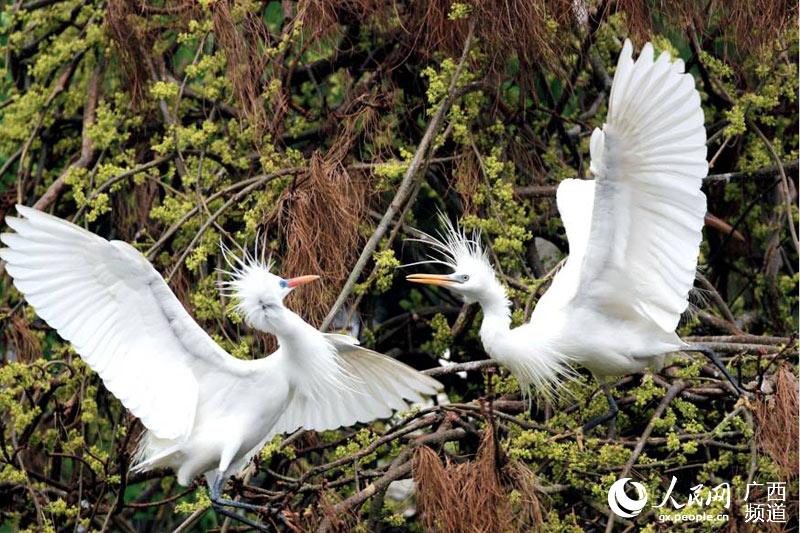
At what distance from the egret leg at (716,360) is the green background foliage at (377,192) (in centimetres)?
5

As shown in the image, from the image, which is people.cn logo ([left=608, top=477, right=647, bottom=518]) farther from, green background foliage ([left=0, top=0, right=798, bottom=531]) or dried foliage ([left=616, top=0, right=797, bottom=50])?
dried foliage ([left=616, top=0, right=797, bottom=50])

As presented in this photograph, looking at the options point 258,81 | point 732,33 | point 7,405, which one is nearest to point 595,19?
point 732,33

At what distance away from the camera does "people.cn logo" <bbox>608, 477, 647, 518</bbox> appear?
318 cm

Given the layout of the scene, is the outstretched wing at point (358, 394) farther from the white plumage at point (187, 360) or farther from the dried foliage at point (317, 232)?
the dried foliage at point (317, 232)

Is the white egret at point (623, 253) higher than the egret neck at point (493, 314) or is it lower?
higher

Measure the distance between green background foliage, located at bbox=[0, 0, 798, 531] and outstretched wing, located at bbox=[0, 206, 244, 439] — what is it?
190mm

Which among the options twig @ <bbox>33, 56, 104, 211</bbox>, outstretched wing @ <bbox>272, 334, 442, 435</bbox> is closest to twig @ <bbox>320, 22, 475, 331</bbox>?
outstretched wing @ <bbox>272, 334, 442, 435</bbox>

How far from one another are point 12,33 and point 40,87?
0.23 m

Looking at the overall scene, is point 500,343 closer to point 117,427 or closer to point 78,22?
point 117,427

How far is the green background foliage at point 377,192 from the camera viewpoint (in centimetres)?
345

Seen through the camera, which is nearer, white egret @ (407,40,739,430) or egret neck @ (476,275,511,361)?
white egret @ (407,40,739,430)

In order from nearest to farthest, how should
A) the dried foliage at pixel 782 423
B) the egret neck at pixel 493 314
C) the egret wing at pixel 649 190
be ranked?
the dried foliage at pixel 782 423 < the egret wing at pixel 649 190 < the egret neck at pixel 493 314

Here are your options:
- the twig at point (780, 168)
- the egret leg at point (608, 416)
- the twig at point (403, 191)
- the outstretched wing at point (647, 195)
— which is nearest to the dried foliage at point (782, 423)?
the outstretched wing at point (647, 195)

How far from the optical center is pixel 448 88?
378 cm
